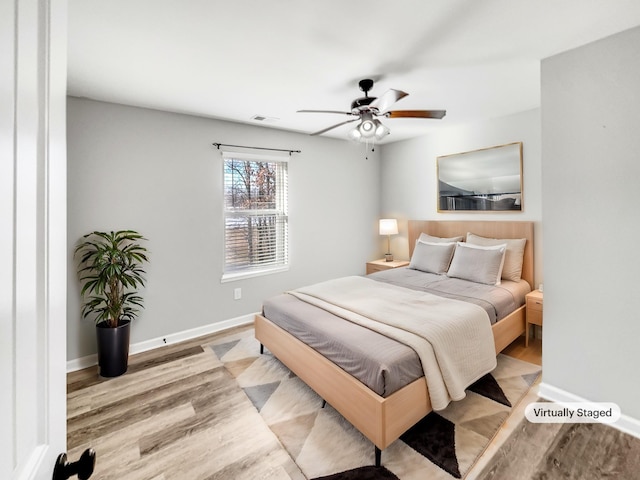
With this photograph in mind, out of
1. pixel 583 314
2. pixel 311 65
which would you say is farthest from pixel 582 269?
pixel 311 65

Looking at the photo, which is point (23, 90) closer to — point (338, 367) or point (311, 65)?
point (338, 367)

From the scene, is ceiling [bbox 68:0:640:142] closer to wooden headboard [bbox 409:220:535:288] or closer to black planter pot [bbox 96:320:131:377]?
wooden headboard [bbox 409:220:535:288]

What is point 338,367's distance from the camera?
2.07m

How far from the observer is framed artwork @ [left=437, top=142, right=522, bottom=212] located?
3.61 meters

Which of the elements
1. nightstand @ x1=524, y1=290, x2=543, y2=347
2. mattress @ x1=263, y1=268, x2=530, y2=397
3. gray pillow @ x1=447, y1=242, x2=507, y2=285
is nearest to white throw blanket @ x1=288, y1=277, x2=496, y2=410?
mattress @ x1=263, y1=268, x2=530, y2=397

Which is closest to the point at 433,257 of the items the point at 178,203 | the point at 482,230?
the point at 482,230

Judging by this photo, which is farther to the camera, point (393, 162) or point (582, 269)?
point (393, 162)

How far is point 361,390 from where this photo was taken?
71.5 inches

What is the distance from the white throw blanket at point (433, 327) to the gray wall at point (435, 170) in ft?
5.24

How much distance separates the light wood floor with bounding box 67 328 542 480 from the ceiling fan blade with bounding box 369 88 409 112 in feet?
7.67

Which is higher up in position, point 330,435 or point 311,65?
point 311,65

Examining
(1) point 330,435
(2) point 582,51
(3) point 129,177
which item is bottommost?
(1) point 330,435

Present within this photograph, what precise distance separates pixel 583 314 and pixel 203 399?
9.25ft

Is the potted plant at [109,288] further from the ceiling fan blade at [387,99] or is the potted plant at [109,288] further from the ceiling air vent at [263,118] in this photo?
the ceiling fan blade at [387,99]
